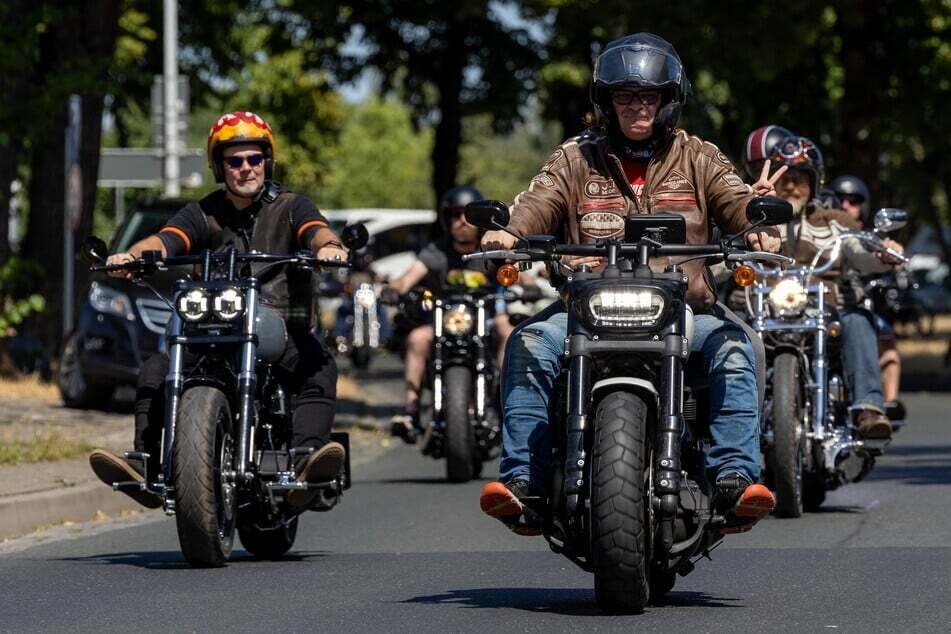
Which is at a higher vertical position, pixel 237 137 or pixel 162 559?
pixel 237 137

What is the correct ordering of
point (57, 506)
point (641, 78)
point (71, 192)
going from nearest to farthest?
point (641, 78)
point (57, 506)
point (71, 192)

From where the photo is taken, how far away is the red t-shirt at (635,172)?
7.78m

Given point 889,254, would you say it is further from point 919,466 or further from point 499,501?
point 499,501

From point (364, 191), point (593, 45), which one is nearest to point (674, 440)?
point (593, 45)

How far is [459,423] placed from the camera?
45.1 feet

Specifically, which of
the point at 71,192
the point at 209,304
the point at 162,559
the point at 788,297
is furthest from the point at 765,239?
the point at 71,192

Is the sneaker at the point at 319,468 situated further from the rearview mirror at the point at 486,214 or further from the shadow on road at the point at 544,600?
the rearview mirror at the point at 486,214

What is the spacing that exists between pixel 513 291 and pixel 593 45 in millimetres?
16958

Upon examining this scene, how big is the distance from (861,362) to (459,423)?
9.24 ft

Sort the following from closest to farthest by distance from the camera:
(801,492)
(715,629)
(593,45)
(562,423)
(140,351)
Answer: (715,629)
(562,423)
(801,492)
(140,351)
(593,45)

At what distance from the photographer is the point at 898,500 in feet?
40.6

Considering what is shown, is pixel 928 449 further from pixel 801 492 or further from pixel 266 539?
pixel 266 539

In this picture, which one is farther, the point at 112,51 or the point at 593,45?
the point at 593,45

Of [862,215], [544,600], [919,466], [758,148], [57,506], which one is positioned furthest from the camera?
[919,466]
